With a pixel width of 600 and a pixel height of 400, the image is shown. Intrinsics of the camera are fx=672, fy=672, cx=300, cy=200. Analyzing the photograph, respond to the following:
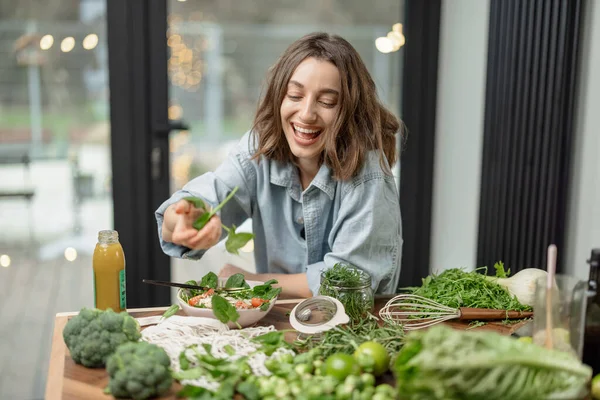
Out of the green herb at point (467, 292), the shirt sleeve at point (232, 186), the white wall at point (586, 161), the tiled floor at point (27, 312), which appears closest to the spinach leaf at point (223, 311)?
the shirt sleeve at point (232, 186)

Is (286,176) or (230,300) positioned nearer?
(230,300)

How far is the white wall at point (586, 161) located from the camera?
2.60m

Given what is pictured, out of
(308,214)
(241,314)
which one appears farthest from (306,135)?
(241,314)

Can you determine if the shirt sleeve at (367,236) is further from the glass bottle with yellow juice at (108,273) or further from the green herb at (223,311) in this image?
the glass bottle with yellow juice at (108,273)

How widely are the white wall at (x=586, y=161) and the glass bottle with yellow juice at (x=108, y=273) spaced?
72.9 inches

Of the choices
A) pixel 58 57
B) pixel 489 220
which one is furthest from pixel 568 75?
pixel 58 57

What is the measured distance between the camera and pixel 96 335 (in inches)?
54.2

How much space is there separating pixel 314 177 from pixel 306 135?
174 millimetres

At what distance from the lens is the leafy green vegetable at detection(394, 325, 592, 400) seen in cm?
106

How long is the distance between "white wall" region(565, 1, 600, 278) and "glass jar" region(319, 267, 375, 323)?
135 cm

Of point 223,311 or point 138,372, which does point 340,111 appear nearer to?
point 223,311

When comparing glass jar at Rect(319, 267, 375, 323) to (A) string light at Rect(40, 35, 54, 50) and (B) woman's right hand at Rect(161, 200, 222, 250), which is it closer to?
(B) woman's right hand at Rect(161, 200, 222, 250)

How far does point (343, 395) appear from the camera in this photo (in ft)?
3.92

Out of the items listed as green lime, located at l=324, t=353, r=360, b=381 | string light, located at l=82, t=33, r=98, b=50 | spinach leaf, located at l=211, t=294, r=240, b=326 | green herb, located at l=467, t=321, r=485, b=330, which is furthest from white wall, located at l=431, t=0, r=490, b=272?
green lime, located at l=324, t=353, r=360, b=381
